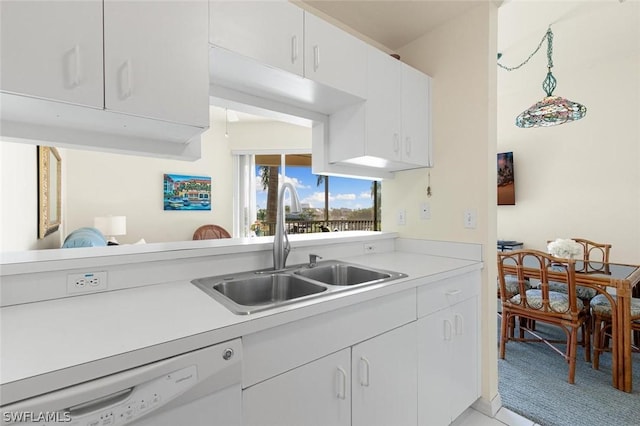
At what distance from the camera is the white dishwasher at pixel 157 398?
0.58 metres

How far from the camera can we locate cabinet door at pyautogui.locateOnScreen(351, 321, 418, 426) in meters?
1.14

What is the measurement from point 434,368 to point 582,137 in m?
3.63

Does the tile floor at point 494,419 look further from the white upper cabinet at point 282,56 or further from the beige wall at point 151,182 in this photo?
the beige wall at point 151,182

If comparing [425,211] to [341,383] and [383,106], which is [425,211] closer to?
[383,106]

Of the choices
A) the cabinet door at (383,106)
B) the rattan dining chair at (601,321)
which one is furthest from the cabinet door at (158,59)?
the rattan dining chair at (601,321)

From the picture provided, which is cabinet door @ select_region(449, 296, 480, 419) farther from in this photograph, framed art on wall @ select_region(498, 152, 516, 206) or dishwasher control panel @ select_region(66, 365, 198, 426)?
framed art on wall @ select_region(498, 152, 516, 206)

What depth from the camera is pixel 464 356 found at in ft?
5.57

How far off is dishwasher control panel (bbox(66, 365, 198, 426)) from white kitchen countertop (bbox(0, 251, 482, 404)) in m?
0.06

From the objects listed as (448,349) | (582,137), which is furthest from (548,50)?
(448,349)

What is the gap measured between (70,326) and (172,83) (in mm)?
847

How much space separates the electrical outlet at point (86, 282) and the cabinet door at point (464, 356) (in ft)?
5.45

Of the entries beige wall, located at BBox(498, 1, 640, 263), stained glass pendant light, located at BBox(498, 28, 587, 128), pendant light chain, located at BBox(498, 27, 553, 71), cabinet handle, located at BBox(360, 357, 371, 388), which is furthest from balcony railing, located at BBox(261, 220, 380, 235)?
cabinet handle, located at BBox(360, 357, 371, 388)

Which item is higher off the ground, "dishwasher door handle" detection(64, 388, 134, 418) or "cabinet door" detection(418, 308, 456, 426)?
"dishwasher door handle" detection(64, 388, 134, 418)

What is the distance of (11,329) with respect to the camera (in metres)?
0.80
